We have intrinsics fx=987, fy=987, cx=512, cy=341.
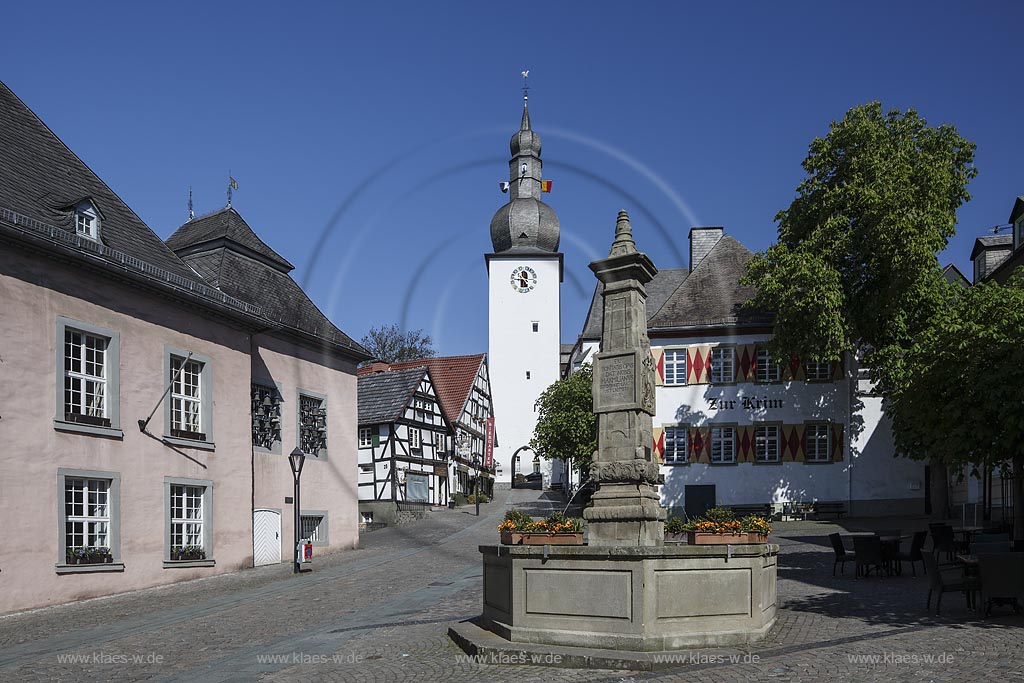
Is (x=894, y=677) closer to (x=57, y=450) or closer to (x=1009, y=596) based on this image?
(x=1009, y=596)

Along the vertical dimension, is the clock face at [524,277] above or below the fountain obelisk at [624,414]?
above

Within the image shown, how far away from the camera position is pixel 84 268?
2042 cm

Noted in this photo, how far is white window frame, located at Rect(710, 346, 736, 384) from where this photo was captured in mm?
39281

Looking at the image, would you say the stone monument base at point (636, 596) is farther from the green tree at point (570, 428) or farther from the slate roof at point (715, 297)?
the green tree at point (570, 428)

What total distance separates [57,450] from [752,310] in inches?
1092

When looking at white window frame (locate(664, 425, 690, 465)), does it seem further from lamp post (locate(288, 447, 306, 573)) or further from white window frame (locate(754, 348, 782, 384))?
lamp post (locate(288, 447, 306, 573))

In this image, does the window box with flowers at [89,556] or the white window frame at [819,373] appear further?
the white window frame at [819,373]

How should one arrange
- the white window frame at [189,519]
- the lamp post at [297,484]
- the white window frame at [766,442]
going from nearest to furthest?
the white window frame at [189,519]
the lamp post at [297,484]
the white window frame at [766,442]

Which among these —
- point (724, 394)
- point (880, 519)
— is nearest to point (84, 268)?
point (724, 394)

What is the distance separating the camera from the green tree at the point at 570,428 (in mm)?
46406

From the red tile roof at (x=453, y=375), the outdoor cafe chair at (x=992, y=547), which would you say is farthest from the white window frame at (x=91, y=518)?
the red tile roof at (x=453, y=375)

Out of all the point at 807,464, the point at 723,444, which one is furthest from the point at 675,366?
the point at 807,464

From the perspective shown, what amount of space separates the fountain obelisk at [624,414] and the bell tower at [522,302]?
67.9 meters

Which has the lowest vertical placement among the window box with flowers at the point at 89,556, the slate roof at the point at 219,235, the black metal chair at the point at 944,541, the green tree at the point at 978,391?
the window box with flowers at the point at 89,556
